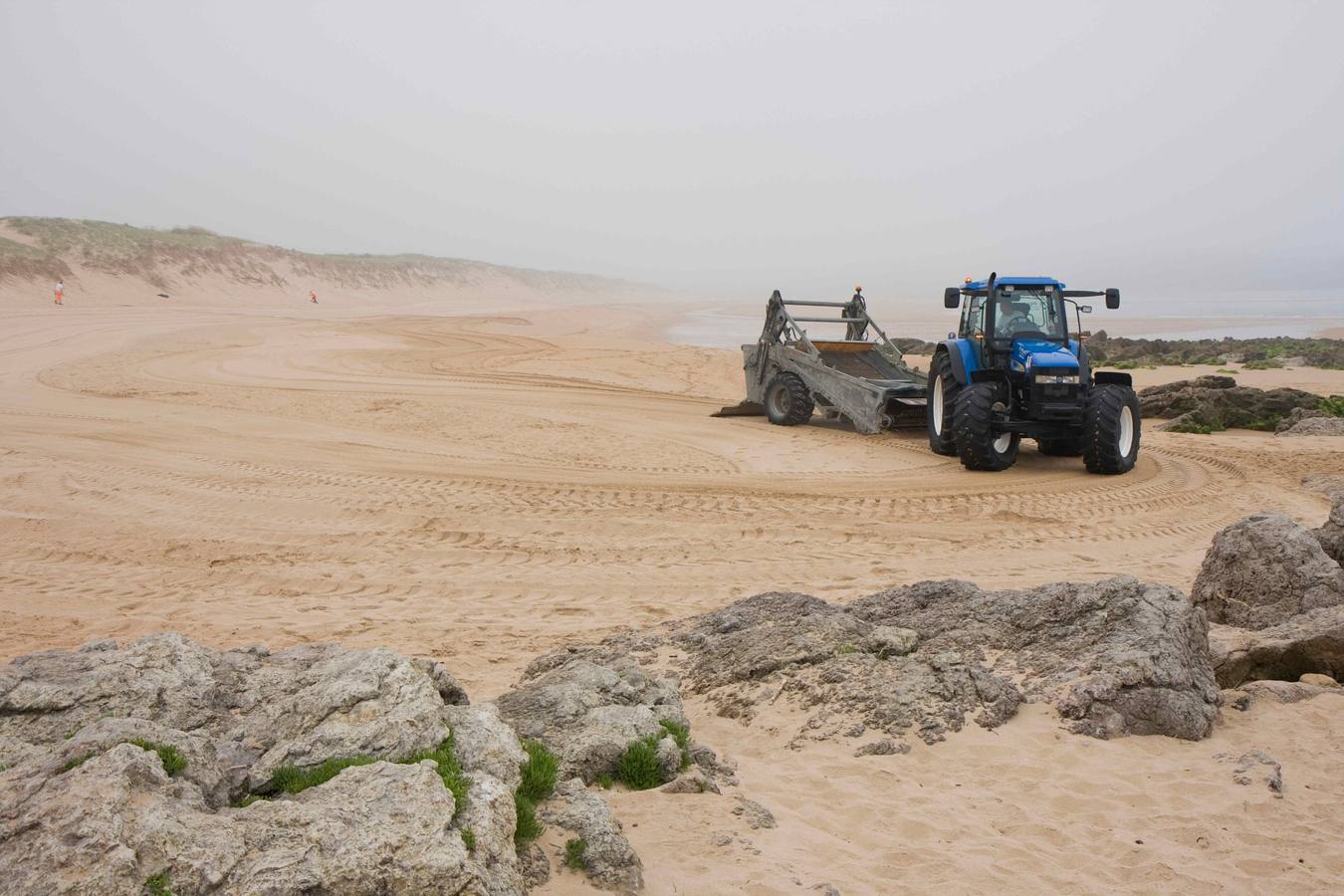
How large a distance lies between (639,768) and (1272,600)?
393 cm

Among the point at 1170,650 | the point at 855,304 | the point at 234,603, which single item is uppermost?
the point at 855,304

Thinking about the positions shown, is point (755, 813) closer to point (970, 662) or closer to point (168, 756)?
point (970, 662)

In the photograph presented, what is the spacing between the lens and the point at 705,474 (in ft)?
36.1

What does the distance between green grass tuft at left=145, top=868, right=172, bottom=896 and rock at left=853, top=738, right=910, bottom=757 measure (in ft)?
9.06

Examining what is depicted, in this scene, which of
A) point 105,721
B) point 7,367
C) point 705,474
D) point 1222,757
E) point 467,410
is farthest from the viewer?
point 7,367

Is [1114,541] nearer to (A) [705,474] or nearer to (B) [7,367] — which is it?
(A) [705,474]

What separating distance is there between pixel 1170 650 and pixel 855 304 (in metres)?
11.9

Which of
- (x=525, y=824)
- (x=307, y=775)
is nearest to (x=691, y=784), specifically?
(x=525, y=824)

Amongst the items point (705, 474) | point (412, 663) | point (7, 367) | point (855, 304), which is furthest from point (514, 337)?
point (412, 663)

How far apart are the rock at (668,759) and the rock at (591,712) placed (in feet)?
0.36

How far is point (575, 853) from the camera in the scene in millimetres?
3197

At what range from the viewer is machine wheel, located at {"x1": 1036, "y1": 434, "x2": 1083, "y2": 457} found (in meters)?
11.6

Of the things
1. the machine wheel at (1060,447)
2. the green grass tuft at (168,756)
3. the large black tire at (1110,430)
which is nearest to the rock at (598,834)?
the green grass tuft at (168,756)

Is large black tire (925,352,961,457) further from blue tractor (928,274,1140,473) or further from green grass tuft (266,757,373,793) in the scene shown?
green grass tuft (266,757,373,793)
